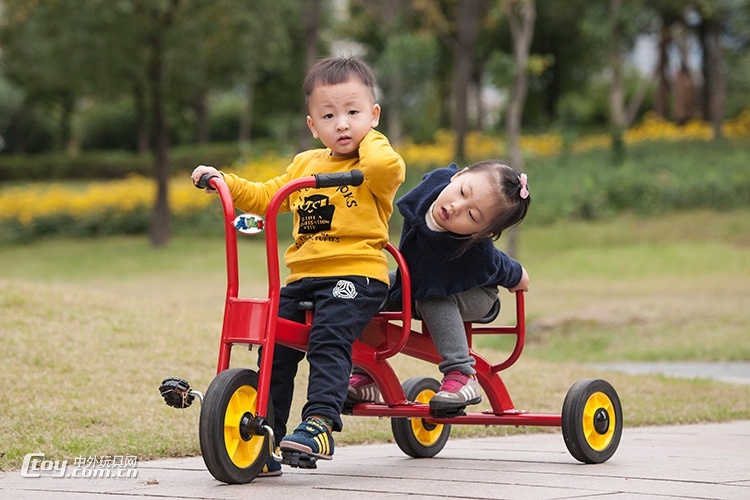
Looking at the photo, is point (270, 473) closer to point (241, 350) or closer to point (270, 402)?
point (270, 402)

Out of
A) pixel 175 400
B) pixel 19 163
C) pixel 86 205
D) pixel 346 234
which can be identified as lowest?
pixel 175 400

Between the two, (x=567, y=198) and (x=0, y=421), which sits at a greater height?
(x=567, y=198)

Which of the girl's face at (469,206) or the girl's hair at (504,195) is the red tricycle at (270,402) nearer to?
the girl's face at (469,206)

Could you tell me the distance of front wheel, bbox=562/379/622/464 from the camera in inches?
151

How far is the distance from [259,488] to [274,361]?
537 mm

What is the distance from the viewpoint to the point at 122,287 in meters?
15.0

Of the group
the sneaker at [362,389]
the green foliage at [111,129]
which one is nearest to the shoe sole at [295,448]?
the sneaker at [362,389]

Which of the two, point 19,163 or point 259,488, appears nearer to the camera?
point 259,488

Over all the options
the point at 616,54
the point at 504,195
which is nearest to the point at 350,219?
the point at 504,195

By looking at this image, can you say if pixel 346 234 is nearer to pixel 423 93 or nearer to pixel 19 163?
pixel 423 93

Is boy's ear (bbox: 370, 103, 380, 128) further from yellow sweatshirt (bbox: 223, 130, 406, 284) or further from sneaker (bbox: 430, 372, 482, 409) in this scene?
sneaker (bbox: 430, 372, 482, 409)

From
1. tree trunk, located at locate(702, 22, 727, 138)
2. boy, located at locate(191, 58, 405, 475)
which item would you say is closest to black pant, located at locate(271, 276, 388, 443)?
boy, located at locate(191, 58, 405, 475)

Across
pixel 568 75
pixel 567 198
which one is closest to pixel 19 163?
pixel 568 75

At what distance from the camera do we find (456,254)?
379 cm
